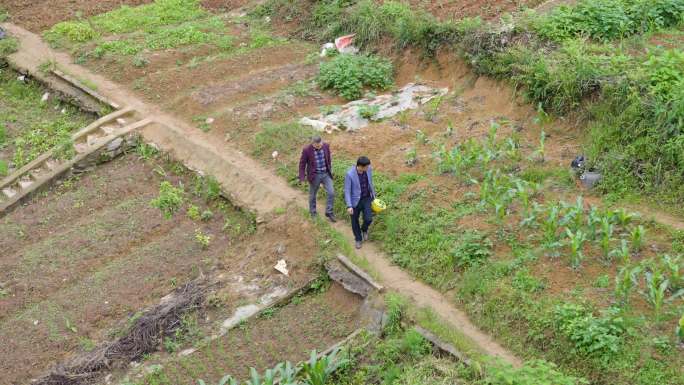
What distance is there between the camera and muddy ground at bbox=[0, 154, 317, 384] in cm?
1123

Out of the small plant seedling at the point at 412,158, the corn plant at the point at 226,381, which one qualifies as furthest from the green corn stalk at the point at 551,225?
the corn plant at the point at 226,381

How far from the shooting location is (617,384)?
8523 millimetres

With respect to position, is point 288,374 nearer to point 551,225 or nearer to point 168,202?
point 551,225

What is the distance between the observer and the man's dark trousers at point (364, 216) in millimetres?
11477

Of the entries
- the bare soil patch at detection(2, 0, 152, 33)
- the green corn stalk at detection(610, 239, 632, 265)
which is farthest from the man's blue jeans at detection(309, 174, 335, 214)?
Result: the bare soil patch at detection(2, 0, 152, 33)

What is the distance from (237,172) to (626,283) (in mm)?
7439

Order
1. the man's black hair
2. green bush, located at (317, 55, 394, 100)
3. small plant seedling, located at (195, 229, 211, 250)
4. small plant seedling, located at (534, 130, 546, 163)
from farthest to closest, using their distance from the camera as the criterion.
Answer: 1. green bush, located at (317, 55, 394, 100)
2. small plant seedling, located at (195, 229, 211, 250)
3. small plant seedling, located at (534, 130, 546, 163)
4. the man's black hair

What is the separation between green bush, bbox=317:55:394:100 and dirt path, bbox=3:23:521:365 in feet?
9.29

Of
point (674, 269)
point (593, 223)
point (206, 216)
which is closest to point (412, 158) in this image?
point (593, 223)

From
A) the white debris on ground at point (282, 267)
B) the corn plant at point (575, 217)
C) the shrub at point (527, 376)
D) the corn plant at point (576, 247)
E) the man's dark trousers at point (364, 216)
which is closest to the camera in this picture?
the shrub at point (527, 376)

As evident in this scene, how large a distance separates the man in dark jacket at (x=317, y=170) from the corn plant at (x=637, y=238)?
182 inches

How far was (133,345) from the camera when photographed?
1062 cm

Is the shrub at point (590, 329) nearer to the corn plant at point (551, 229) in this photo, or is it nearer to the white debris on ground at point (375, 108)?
the corn plant at point (551, 229)

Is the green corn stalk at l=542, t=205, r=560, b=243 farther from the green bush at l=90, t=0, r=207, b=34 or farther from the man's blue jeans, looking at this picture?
the green bush at l=90, t=0, r=207, b=34
